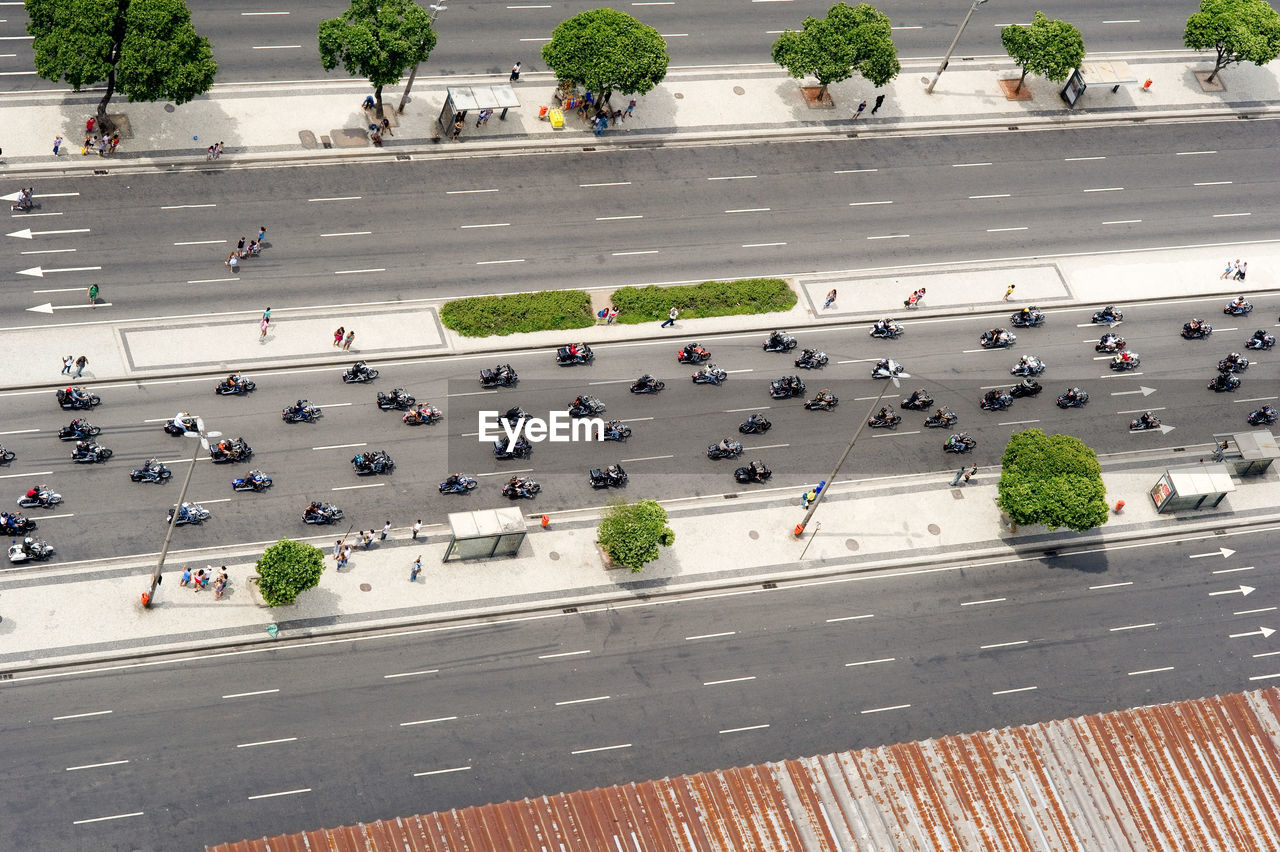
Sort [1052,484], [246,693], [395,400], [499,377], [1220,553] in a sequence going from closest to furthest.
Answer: [246,693]
[1052,484]
[395,400]
[499,377]
[1220,553]

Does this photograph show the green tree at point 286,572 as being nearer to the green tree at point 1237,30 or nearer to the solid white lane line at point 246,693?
the solid white lane line at point 246,693

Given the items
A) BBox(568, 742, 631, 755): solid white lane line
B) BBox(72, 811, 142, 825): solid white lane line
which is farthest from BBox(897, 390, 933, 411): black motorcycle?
BBox(72, 811, 142, 825): solid white lane line

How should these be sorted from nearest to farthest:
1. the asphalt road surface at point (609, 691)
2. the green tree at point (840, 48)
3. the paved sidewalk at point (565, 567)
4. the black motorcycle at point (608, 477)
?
1. the asphalt road surface at point (609, 691)
2. the paved sidewalk at point (565, 567)
3. the black motorcycle at point (608, 477)
4. the green tree at point (840, 48)

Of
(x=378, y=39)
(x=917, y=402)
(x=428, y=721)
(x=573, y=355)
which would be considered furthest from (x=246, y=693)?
(x=917, y=402)

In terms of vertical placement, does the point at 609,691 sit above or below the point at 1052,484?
below

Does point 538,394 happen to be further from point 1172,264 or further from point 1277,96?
point 1277,96

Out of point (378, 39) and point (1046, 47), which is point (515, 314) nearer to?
point (378, 39)

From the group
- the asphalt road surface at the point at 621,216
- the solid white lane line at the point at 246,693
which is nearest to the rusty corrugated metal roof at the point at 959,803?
the solid white lane line at the point at 246,693
